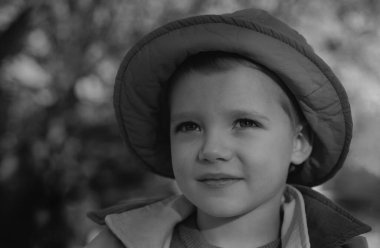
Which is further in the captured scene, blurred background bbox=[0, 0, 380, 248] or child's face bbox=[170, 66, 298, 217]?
blurred background bbox=[0, 0, 380, 248]

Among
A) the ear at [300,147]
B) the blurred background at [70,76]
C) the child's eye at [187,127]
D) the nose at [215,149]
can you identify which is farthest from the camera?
the blurred background at [70,76]

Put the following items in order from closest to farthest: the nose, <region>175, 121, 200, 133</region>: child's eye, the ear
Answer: the nose
<region>175, 121, 200, 133</region>: child's eye
the ear

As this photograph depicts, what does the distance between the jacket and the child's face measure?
169mm

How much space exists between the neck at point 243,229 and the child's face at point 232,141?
56mm

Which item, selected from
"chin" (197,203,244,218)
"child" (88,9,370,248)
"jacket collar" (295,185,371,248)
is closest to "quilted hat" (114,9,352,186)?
"child" (88,9,370,248)

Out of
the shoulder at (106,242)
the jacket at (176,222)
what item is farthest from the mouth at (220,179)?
the shoulder at (106,242)

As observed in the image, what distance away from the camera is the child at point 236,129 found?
1712mm

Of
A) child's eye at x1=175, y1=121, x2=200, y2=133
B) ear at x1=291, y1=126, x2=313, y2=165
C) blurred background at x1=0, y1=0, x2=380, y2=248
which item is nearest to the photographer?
child's eye at x1=175, y1=121, x2=200, y2=133

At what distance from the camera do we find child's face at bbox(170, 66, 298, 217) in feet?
5.60

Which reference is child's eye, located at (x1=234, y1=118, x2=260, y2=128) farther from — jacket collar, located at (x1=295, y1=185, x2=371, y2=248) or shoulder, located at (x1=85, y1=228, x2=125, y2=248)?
shoulder, located at (x1=85, y1=228, x2=125, y2=248)

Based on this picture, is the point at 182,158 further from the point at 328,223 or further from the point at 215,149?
the point at 328,223

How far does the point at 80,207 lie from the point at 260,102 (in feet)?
13.9

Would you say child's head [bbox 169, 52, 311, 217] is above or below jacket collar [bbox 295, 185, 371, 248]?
above

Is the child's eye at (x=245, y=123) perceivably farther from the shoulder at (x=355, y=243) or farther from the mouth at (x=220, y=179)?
the shoulder at (x=355, y=243)
